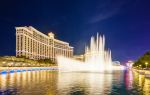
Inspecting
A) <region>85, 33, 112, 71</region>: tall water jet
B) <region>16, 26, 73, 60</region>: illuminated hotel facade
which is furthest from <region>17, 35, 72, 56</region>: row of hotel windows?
<region>85, 33, 112, 71</region>: tall water jet

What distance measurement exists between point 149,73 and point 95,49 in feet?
121

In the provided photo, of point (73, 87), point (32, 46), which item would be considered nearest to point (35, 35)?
point (32, 46)

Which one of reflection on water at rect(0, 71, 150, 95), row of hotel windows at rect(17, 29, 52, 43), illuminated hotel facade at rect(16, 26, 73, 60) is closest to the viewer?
reflection on water at rect(0, 71, 150, 95)

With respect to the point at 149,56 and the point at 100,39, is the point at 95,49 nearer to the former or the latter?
the point at 100,39

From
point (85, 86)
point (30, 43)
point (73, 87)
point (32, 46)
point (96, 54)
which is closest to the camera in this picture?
point (73, 87)

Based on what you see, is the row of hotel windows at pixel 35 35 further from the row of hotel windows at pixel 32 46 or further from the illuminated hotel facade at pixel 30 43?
the row of hotel windows at pixel 32 46

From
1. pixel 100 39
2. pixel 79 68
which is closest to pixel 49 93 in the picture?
pixel 100 39

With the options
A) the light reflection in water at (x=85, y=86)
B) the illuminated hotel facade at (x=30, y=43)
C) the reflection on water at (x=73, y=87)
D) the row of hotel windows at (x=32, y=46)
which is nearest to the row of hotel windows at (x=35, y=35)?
the illuminated hotel facade at (x=30, y=43)

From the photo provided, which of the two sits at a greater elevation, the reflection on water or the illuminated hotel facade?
the illuminated hotel facade

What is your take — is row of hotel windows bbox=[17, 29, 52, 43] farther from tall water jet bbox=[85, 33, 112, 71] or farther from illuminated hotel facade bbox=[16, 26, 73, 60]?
tall water jet bbox=[85, 33, 112, 71]

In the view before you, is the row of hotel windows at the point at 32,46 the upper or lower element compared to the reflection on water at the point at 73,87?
upper

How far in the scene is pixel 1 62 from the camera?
87.6 m

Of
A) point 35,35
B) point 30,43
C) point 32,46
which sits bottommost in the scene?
point 32,46

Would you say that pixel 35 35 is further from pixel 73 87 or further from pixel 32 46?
pixel 73 87
